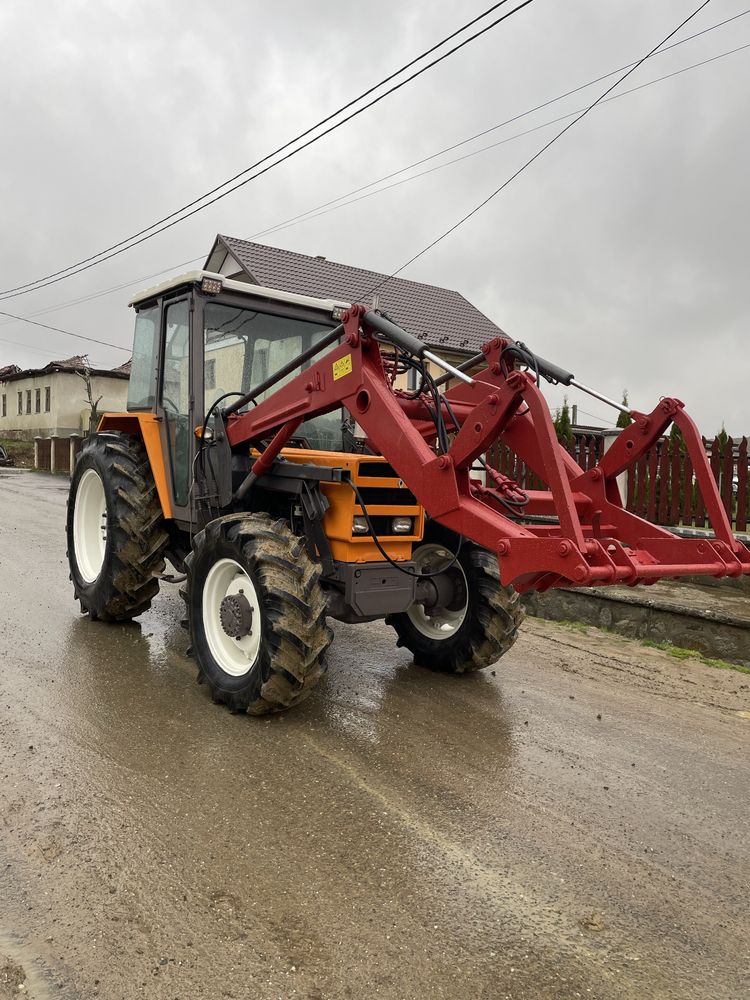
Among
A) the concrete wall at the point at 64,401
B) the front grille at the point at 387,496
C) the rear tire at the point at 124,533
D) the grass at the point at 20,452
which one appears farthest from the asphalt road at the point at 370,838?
the concrete wall at the point at 64,401

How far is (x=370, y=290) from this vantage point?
995 inches

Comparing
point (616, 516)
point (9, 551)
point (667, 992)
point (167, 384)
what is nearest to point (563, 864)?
point (667, 992)

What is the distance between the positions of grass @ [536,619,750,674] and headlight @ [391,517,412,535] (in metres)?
3.03

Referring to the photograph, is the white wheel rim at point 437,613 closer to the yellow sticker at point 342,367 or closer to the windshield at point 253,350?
the windshield at point 253,350

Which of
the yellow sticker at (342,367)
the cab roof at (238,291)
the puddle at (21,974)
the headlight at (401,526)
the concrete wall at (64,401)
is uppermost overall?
the concrete wall at (64,401)

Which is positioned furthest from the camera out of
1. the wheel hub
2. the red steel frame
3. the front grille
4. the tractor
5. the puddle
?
the front grille

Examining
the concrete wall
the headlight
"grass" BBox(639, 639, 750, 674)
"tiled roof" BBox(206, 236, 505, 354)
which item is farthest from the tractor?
the concrete wall

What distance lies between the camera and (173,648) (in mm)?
5598

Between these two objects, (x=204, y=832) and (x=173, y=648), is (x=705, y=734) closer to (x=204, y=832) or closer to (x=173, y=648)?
(x=204, y=832)

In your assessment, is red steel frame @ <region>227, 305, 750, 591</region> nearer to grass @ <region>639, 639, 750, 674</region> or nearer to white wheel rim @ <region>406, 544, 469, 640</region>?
white wheel rim @ <region>406, 544, 469, 640</region>

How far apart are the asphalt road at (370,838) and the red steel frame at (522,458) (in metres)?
1.04

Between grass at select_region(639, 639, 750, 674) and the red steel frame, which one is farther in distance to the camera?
grass at select_region(639, 639, 750, 674)

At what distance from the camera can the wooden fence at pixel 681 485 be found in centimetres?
896

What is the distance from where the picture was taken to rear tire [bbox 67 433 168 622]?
5590 mm
